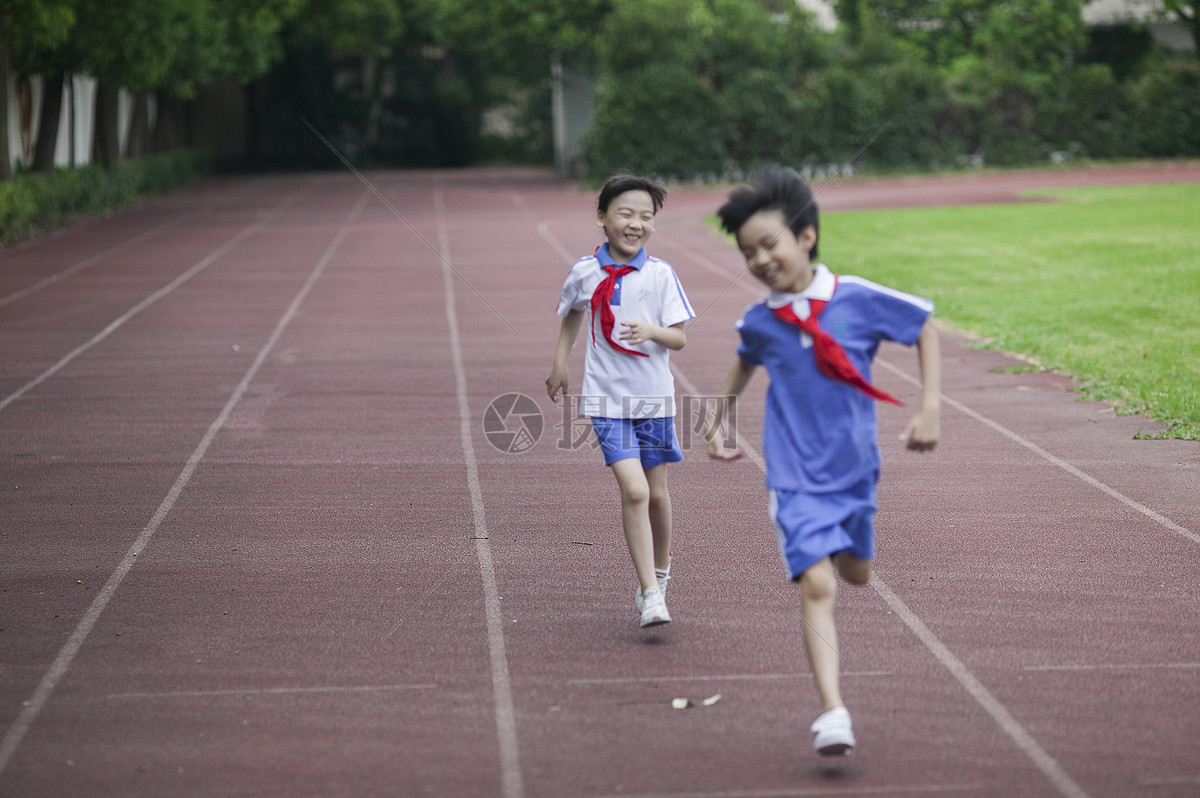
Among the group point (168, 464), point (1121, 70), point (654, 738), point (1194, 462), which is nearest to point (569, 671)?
point (654, 738)

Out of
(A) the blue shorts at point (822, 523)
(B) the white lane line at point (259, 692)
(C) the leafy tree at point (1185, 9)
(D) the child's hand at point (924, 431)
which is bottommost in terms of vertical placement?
(B) the white lane line at point (259, 692)

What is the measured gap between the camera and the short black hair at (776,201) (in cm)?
390

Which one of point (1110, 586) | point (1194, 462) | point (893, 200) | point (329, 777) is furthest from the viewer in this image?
point (893, 200)

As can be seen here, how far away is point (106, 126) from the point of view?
32812 millimetres

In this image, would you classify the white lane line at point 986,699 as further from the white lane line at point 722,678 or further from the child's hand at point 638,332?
the child's hand at point 638,332

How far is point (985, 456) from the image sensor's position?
26.3ft

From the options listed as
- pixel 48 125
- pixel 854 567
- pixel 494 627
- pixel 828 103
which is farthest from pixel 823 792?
pixel 828 103

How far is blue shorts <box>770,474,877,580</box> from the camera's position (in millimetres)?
3881

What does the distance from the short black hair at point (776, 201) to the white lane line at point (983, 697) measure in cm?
165

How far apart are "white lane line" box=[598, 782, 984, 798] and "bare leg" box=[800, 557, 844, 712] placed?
0.24 metres

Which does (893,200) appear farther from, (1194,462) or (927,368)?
(927,368)

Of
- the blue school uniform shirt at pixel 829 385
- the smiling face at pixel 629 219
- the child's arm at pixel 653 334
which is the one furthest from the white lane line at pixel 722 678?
the smiling face at pixel 629 219

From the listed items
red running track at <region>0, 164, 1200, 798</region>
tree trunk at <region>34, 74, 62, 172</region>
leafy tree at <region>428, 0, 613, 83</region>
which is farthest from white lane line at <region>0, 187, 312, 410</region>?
leafy tree at <region>428, 0, 613, 83</region>

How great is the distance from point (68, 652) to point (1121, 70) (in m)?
54.0
